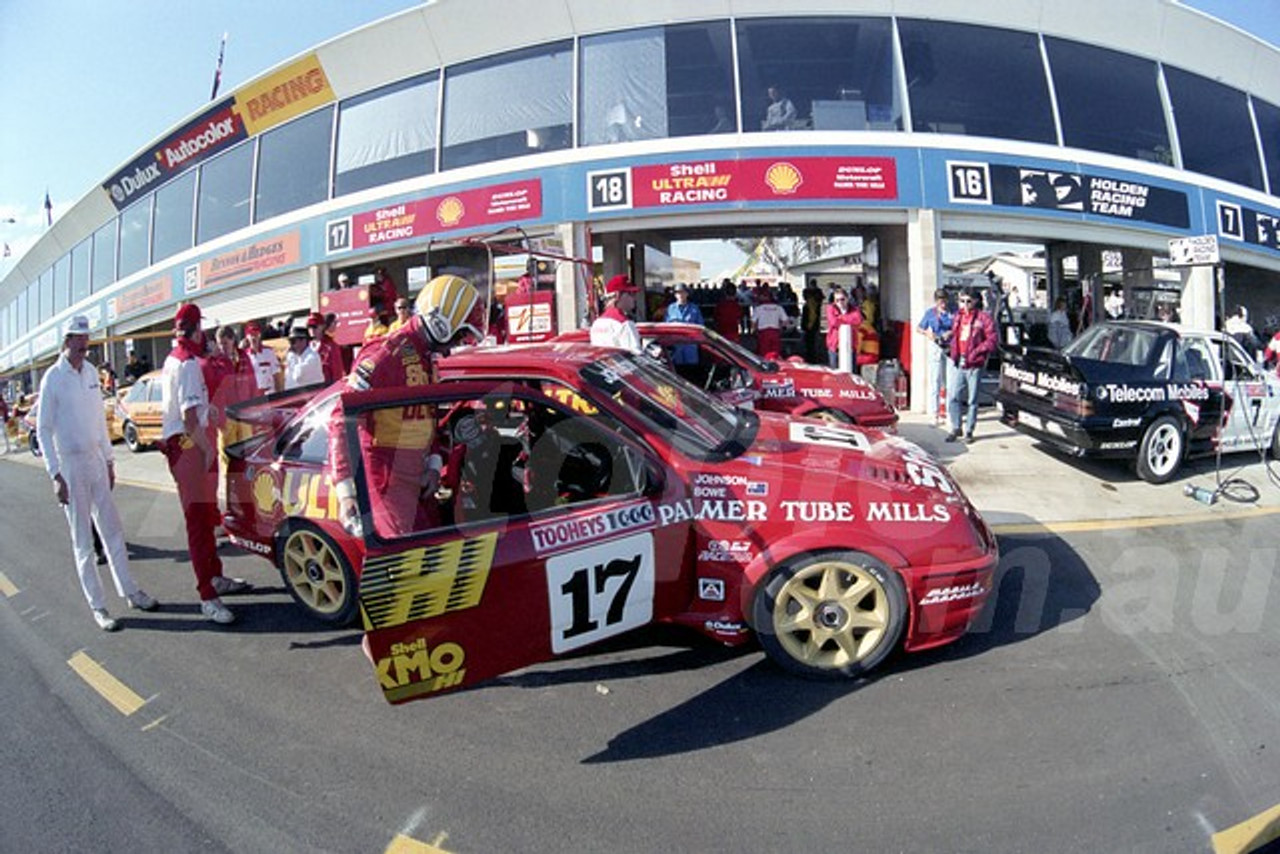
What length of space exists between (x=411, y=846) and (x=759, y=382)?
5134 mm

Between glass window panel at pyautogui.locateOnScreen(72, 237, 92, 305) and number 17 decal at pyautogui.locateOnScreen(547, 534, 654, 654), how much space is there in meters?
30.8

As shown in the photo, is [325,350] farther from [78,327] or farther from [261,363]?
[78,327]

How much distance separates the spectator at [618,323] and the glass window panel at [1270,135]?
16.0m

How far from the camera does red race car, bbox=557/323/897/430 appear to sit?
655 centimetres

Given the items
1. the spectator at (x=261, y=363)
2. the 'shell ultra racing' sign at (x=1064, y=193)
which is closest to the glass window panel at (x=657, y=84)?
the 'shell ultra racing' sign at (x=1064, y=193)

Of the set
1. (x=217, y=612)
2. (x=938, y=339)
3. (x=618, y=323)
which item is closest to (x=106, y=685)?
(x=217, y=612)

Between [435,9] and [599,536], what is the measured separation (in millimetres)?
13315

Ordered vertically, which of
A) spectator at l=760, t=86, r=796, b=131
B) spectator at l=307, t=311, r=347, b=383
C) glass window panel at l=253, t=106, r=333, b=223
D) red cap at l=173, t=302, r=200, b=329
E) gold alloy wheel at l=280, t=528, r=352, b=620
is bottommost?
gold alloy wheel at l=280, t=528, r=352, b=620

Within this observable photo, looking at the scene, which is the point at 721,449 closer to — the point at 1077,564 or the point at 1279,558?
the point at 1077,564

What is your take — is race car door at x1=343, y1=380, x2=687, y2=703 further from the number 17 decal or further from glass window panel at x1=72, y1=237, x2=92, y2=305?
glass window panel at x1=72, y1=237, x2=92, y2=305

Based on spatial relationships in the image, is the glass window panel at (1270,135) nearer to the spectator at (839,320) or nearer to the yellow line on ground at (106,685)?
the spectator at (839,320)

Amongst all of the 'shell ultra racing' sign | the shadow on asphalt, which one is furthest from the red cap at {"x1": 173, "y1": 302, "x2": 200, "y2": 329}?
the 'shell ultra racing' sign

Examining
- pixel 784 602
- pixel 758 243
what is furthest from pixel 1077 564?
pixel 758 243

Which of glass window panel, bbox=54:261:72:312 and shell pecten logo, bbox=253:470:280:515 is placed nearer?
shell pecten logo, bbox=253:470:280:515
